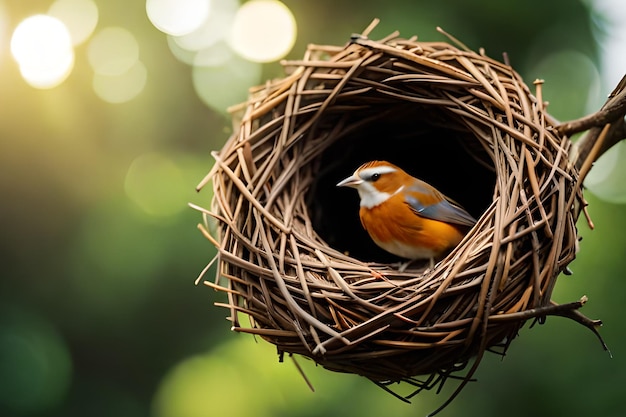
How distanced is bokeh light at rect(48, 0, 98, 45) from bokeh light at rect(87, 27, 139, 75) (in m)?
0.03

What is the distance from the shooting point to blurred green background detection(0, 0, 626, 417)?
1.67m

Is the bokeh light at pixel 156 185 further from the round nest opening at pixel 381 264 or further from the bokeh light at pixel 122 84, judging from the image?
the round nest opening at pixel 381 264

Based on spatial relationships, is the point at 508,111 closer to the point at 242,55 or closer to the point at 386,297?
the point at 386,297

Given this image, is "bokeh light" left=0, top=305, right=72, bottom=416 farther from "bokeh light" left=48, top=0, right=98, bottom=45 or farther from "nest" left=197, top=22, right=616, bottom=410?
"nest" left=197, top=22, right=616, bottom=410

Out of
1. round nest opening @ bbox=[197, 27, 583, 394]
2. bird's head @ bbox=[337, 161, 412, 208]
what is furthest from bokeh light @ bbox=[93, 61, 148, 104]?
bird's head @ bbox=[337, 161, 412, 208]

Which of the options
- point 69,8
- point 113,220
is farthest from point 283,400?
point 69,8

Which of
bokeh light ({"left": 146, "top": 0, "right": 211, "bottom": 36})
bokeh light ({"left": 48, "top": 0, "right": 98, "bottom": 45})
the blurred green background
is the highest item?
bokeh light ({"left": 146, "top": 0, "right": 211, "bottom": 36})

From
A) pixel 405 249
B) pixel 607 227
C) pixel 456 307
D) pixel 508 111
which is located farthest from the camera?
pixel 607 227

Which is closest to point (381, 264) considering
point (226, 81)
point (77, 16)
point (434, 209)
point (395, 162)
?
point (434, 209)

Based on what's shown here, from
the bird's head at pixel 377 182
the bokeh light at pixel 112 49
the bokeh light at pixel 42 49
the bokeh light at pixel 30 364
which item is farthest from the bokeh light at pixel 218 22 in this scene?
the bokeh light at pixel 30 364

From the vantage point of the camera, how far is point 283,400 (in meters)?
1.72

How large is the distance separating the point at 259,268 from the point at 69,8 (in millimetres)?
1224

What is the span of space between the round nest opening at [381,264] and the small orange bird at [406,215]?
0.18ft

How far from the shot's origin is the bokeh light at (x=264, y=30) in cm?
177
